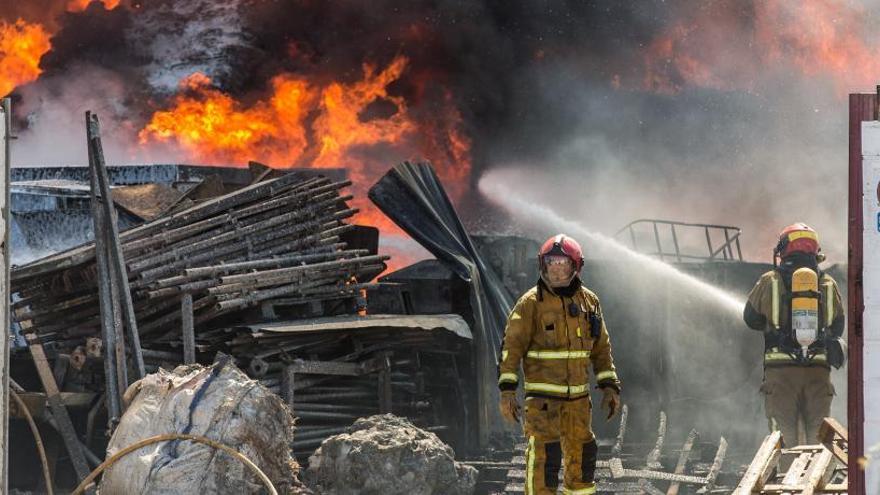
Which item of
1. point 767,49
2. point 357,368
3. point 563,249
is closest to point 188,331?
point 357,368

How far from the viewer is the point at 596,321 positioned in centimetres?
773

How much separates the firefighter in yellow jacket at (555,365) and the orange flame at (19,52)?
2099 cm

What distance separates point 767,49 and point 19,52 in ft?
68.5

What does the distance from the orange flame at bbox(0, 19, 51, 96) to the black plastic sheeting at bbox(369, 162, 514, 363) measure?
15.0 metres

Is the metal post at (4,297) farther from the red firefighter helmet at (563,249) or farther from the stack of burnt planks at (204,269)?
the stack of burnt planks at (204,269)

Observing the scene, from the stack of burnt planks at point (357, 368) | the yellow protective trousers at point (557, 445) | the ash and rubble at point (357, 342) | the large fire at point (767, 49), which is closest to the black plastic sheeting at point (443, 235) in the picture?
the ash and rubble at point (357, 342)

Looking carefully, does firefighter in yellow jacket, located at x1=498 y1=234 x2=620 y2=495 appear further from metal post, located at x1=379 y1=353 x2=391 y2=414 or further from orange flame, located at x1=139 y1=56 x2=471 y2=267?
orange flame, located at x1=139 y1=56 x2=471 y2=267

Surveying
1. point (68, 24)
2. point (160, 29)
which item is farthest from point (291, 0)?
point (68, 24)

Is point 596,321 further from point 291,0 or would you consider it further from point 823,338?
point 291,0

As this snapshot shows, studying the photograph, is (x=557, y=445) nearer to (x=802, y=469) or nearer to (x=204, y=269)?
(x=802, y=469)

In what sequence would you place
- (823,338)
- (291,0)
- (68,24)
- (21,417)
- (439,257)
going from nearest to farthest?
(823,338) → (21,417) → (439,257) → (68,24) → (291,0)

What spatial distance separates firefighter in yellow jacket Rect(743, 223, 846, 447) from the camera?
9.38 metres

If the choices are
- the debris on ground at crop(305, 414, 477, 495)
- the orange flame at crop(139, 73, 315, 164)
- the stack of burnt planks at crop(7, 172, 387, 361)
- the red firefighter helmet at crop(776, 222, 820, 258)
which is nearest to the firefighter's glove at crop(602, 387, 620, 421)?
the debris on ground at crop(305, 414, 477, 495)

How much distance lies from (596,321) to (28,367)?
265 inches
